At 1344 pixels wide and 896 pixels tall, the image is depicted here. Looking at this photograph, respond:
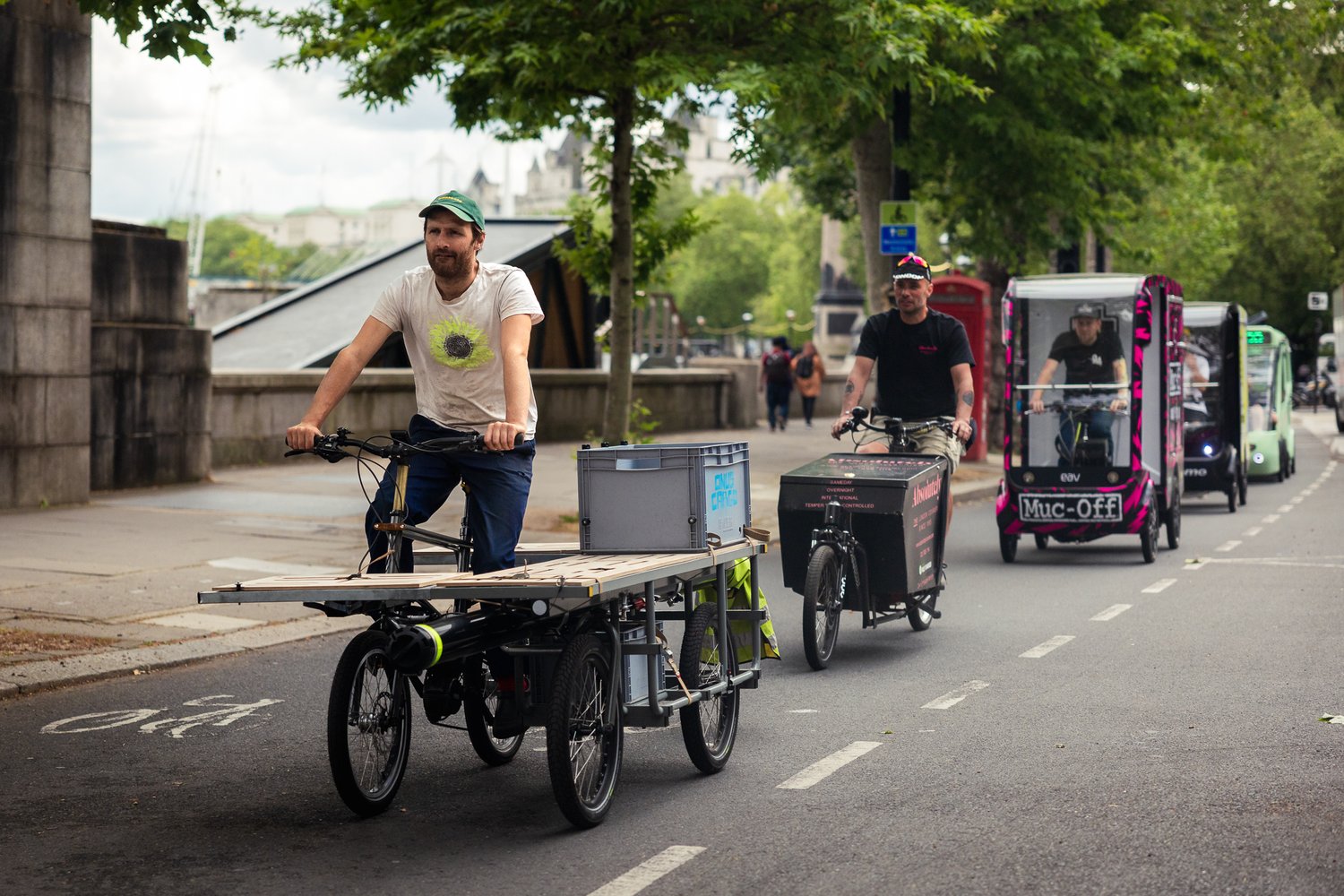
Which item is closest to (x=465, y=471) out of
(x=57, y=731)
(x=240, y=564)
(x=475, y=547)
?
(x=475, y=547)

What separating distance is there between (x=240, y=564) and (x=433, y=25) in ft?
16.2

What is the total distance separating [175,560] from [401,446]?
6.98m

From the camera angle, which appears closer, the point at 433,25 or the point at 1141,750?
the point at 1141,750

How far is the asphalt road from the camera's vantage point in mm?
5125

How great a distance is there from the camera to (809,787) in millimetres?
6223

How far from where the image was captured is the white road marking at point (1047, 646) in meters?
9.23

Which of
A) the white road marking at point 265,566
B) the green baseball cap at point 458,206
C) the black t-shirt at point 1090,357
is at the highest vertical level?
the green baseball cap at point 458,206

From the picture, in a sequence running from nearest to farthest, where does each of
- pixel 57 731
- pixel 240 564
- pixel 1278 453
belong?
pixel 57 731 < pixel 240 564 < pixel 1278 453

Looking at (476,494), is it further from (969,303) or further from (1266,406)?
(1266,406)

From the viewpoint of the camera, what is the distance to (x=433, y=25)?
14562mm

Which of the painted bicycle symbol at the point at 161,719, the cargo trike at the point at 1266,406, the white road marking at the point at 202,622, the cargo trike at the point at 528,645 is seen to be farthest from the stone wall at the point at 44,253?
the cargo trike at the point at 1266,406

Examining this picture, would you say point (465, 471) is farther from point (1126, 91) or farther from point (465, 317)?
point (1126, 91)

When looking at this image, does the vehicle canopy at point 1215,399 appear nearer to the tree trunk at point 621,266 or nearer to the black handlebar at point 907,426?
the tree trunk at point 621,266

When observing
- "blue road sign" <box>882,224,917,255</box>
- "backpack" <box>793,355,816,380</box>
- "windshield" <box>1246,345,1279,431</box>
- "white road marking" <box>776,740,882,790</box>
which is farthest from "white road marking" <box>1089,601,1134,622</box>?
"backpack" <box>793,355,816,380</box>
